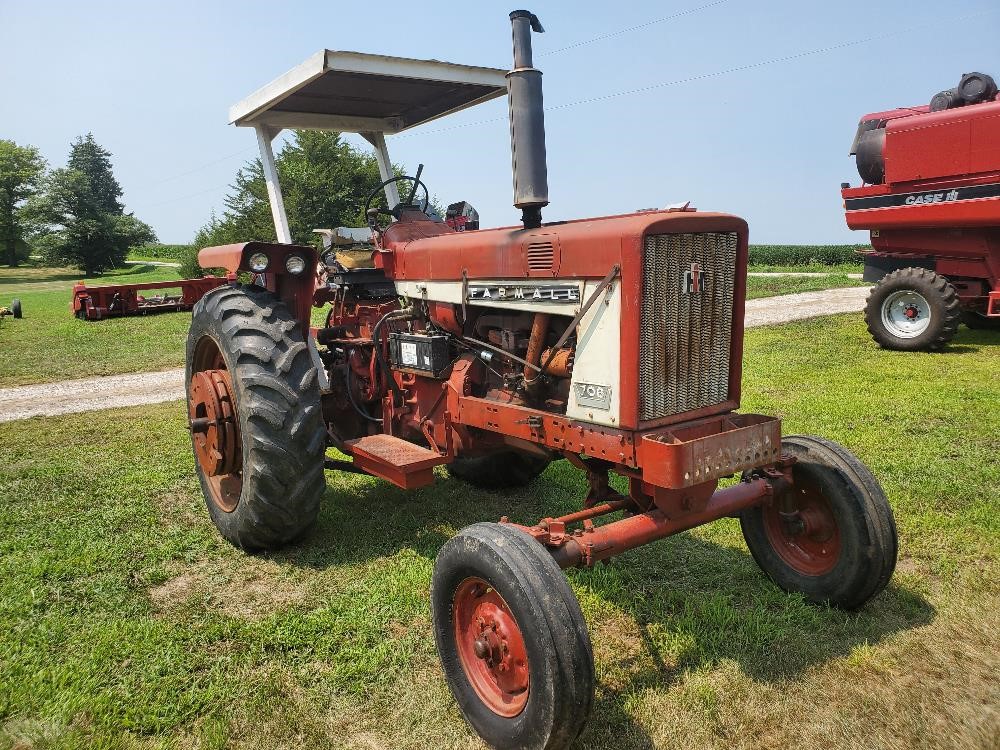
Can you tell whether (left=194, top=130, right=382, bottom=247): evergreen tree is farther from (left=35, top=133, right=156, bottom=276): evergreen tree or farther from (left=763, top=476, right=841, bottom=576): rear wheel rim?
(left=763, top=476, right=841, bottom=576): rear wheel rim

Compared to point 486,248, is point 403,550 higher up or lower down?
lower down

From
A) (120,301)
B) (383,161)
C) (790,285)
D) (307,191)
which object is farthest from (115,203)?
(383,161)

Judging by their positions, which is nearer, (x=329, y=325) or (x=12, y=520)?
(x=12, y=520)

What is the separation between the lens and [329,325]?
4.63m

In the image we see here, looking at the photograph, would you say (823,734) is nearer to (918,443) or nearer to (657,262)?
(657,262)

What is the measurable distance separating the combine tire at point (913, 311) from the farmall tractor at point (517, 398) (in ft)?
21.8

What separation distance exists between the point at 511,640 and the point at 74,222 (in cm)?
4487

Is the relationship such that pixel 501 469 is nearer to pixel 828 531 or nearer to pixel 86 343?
pixel 828 531

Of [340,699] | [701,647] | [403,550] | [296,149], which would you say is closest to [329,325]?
[403,550]

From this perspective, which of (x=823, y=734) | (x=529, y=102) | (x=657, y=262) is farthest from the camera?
(x=529, y=102)

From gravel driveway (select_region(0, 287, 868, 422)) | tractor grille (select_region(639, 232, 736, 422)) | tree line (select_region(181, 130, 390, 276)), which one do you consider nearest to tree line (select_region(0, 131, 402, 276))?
tree line (select_region(181, 130, 390, 276))

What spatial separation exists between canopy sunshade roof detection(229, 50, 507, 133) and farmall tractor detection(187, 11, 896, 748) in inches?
0.8

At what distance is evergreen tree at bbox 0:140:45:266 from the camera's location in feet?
150

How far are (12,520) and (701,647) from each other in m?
3.90
